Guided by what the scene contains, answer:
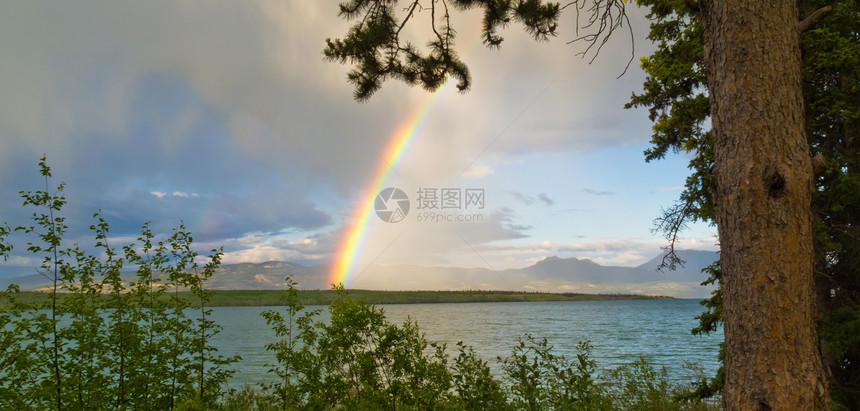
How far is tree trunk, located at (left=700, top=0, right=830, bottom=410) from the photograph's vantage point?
10.2ft

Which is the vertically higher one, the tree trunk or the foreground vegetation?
the tree trunk

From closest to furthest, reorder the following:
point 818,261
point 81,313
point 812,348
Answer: point 812,348 < point 81,313 < point 818,261

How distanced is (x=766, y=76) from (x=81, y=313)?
23.0 feet

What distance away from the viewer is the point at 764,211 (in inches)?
127

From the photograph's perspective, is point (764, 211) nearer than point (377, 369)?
Yes

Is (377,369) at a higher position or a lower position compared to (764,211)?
lower

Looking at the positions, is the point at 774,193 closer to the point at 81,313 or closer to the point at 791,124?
the point at 791,124

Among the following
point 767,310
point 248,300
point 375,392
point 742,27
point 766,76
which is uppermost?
point 742,27

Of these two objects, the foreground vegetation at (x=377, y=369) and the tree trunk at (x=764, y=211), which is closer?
the tree trunk at (x=764, y=211)

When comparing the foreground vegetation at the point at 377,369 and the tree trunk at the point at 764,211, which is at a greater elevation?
the tree trunk at the point at 764,211

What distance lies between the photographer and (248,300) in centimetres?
10862

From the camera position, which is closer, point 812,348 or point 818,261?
point 812,348

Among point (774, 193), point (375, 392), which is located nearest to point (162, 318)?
point (375, 392)

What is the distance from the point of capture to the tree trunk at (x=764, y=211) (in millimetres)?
3096
